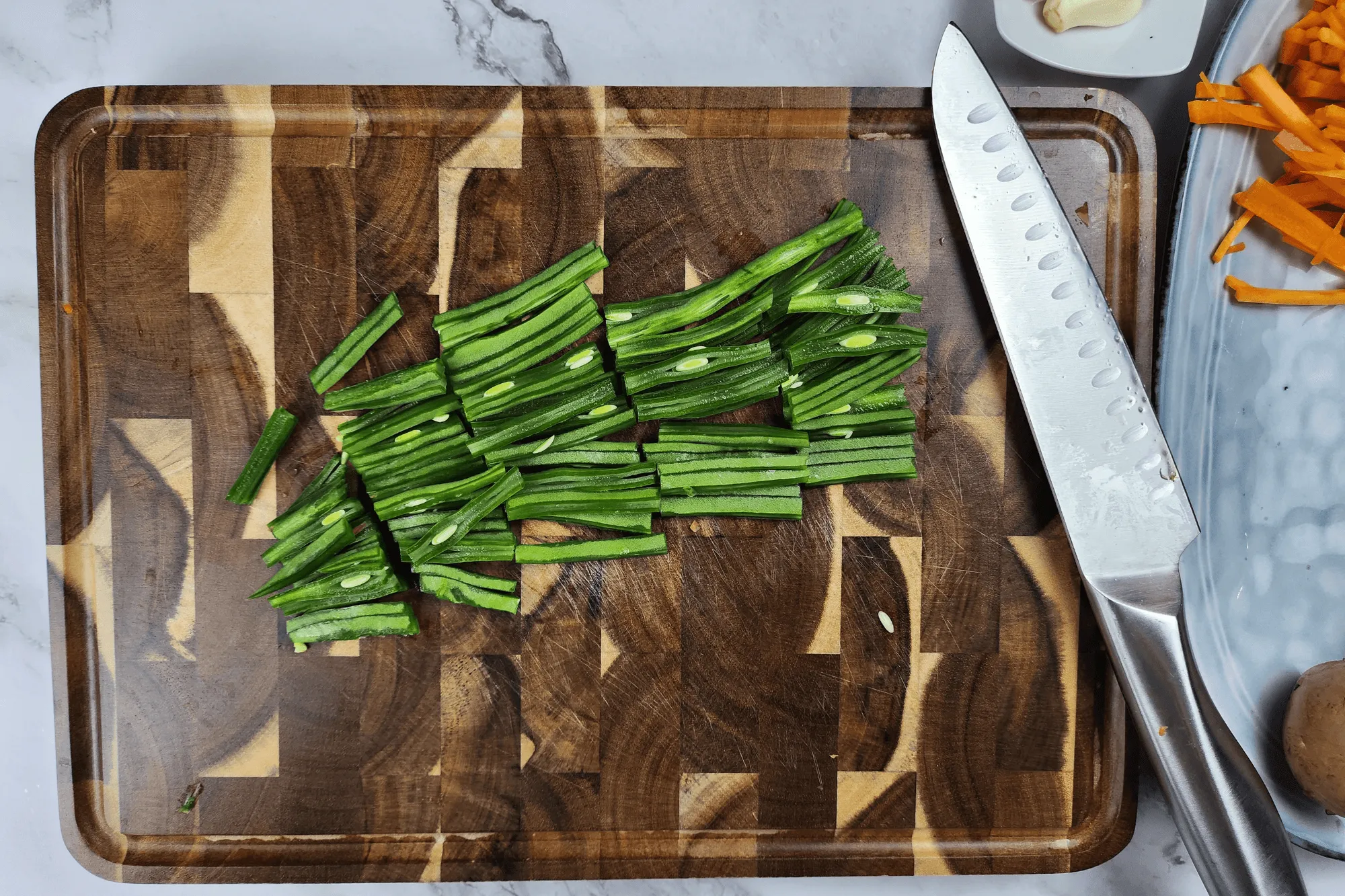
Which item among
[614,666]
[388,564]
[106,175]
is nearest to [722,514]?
[614,666]

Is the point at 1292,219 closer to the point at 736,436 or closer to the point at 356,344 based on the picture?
the point at 736,436

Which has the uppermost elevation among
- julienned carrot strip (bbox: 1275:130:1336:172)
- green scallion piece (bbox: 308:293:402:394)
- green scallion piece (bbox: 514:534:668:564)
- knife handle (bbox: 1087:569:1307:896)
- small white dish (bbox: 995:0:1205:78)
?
small white dish (bbox: 995:0:1205:78)

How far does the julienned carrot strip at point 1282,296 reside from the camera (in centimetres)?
218

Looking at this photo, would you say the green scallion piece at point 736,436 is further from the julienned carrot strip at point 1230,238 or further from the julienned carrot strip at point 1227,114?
the julienned carrot strip at point 1227,114

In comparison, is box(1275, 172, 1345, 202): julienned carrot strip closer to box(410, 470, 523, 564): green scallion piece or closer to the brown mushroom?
the brown mushroom

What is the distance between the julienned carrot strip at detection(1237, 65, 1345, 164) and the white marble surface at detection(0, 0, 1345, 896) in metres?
0.27

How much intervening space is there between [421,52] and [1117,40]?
1.94m

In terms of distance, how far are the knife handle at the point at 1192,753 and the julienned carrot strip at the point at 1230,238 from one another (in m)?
0.85

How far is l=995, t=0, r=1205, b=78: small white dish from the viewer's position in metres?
2.19

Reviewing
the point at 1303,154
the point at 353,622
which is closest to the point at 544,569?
the point at 353,622

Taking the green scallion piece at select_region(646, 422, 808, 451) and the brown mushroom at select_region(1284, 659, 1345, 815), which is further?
the green scallion piece at select_region(646, 422, 808, 451)

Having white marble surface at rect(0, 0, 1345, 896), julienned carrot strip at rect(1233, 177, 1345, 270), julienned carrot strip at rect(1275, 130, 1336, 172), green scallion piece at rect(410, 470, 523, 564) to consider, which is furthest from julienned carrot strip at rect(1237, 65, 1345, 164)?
green scallion piece at rect(410, 470, 523, 564)

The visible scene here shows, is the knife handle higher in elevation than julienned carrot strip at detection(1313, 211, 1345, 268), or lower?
lower

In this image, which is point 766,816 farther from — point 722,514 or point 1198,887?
point 1198,887
